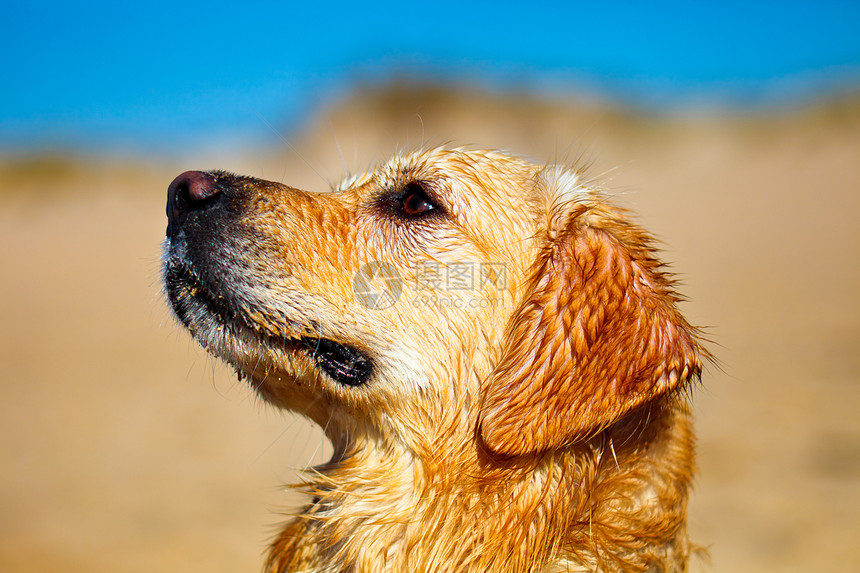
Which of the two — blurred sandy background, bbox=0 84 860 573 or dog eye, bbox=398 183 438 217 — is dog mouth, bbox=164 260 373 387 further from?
dog eye, bbox=398 183 438 217

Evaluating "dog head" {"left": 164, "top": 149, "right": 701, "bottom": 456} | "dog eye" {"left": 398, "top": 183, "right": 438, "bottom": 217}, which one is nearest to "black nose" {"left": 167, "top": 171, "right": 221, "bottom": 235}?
"dog head" {"left": 164, "top": 149, "right": 701, "bottom": 456}

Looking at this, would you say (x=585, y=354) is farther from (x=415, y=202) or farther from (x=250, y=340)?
(x=250, y=340)

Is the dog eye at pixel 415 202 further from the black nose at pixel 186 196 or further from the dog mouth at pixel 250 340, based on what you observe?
the black nose at pixel 186 196

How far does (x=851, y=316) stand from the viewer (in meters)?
10.2

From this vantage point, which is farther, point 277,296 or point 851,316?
point 851,316

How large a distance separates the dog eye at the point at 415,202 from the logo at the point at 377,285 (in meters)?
0.30

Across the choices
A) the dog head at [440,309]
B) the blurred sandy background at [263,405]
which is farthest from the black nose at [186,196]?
the blurred sandy background at [263,405]

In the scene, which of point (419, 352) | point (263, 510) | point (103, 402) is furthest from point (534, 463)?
point (103, 402)

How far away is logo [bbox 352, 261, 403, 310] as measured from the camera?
2.50 metres

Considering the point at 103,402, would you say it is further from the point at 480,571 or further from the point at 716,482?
the point at 480,571

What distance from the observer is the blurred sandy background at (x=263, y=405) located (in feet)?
17.9

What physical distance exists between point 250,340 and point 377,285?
1.65ft

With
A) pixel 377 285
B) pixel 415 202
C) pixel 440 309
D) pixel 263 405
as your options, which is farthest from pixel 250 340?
pixel 263 405

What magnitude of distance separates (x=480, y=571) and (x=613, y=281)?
1086 millimetres
